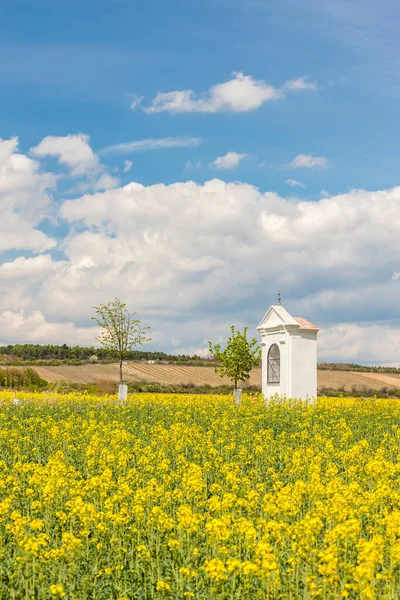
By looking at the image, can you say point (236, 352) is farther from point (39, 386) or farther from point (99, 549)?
point (99, 549)

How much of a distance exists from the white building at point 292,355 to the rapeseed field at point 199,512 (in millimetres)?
7983

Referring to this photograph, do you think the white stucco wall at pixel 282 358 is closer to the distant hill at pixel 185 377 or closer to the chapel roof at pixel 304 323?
the chapel roof at pixel 304 323

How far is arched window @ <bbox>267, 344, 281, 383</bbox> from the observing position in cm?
3353

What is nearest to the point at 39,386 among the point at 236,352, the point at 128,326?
the point at 128,326

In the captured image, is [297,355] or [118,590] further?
[297,355]

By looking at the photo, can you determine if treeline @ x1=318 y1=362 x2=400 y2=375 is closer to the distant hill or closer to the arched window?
the distant hill

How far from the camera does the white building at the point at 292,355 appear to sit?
1278 inches

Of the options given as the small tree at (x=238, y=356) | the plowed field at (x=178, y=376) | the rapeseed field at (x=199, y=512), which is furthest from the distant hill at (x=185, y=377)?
the rapeseed field at (x=199, y=512)

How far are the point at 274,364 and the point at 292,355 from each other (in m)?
1.83

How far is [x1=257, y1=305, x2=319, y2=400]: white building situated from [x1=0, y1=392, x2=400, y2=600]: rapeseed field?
7.98 m

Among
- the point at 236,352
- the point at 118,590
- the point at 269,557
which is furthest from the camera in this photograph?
the point at 236,352

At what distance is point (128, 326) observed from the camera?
40562 mm

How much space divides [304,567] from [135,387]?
49321mm

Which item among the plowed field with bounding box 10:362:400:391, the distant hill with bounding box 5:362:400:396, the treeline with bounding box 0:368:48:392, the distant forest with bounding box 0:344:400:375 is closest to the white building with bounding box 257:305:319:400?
the treeline with bounding box 0:368:48:392
